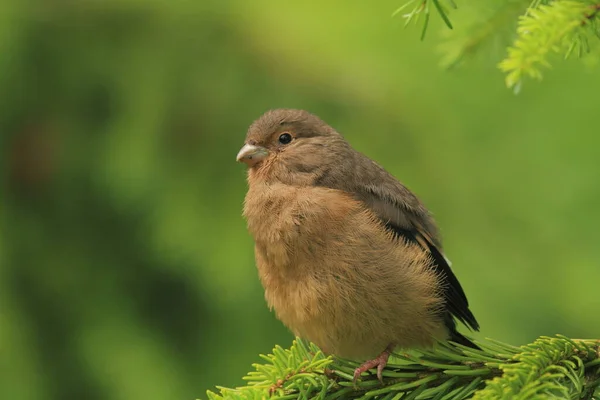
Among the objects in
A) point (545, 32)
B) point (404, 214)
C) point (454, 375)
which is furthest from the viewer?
point (404, 214)

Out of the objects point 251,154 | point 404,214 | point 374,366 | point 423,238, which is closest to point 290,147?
point 251,154

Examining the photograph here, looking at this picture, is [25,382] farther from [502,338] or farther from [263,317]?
[502,338]

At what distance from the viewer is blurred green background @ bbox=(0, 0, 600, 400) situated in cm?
425

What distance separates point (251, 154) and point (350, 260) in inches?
35.0

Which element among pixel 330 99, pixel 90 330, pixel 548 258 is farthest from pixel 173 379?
pixel 548 258

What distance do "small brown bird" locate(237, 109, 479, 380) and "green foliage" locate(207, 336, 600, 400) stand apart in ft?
0.52

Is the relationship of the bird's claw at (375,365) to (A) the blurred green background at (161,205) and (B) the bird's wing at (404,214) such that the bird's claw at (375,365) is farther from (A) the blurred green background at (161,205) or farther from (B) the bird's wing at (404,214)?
(A) the blurred green background at (161,205)

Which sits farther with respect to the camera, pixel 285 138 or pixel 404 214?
pixel 285 138

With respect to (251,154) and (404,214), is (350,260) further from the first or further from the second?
(251,154)

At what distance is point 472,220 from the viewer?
14.7 feet

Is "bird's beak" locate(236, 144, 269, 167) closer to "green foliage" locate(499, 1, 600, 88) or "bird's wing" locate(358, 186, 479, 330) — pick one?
"bird's wing" locate(358, 186, 479, 330)

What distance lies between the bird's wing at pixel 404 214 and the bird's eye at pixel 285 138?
37 cm

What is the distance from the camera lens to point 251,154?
153 inches

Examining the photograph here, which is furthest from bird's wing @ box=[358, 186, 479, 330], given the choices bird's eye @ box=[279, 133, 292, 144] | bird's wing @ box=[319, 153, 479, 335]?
bird's eye @ box=[279, 133, 292, 144]
